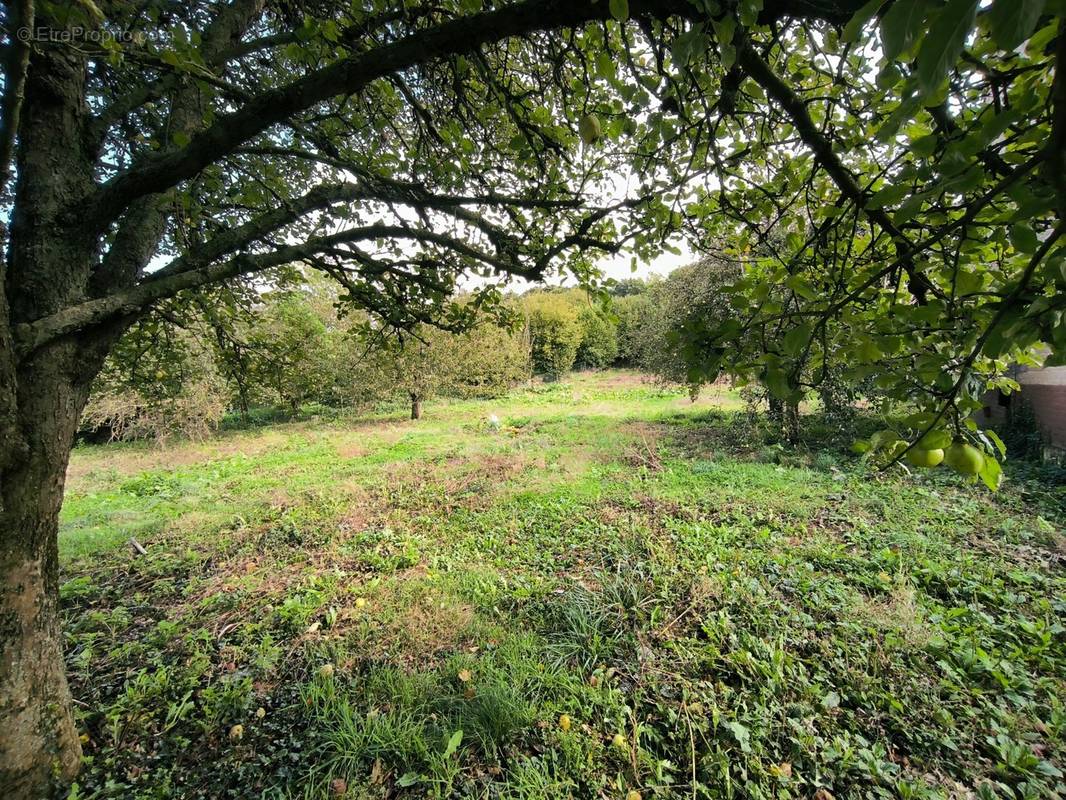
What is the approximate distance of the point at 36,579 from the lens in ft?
6.73

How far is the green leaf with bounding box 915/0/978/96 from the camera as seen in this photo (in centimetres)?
40

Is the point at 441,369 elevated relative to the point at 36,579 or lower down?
elevated

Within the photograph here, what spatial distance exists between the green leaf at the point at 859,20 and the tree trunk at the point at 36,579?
2.96 m

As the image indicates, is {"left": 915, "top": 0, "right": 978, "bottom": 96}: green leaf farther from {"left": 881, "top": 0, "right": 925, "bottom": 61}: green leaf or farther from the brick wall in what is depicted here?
the brick wall

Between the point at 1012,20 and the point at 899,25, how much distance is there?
0.33 feet

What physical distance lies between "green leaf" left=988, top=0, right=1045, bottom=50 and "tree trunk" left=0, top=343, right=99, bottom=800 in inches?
119

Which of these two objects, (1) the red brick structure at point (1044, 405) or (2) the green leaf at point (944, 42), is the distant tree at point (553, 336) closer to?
(1) the red brick structure at point (1044, 405)

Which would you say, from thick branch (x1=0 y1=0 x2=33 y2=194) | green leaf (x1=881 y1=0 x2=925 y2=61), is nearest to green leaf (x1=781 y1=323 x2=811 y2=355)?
green leaf (x1=881 y1=0 x2=925 y2=61)

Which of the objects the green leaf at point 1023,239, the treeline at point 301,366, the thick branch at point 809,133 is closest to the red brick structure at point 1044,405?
the thick branch at point 809,133

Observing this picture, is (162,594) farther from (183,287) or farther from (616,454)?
(616,454)

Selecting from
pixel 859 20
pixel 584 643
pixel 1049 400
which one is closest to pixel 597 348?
pixel 1049 400

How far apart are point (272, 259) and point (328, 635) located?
2992mm

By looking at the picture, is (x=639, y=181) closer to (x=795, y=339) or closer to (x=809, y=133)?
(x=809, y=133)

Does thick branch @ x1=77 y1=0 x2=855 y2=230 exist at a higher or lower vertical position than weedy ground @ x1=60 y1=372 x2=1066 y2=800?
higher
